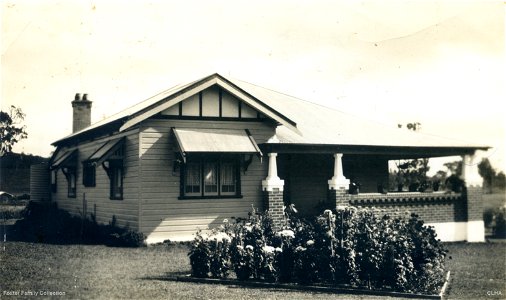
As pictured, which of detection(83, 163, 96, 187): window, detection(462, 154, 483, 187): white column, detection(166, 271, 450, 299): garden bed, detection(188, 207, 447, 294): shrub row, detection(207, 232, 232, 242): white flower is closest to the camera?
detection(166, 271, 450, 299): garden bed

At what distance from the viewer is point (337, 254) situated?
10.1m

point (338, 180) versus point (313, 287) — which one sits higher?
point (338, 180)

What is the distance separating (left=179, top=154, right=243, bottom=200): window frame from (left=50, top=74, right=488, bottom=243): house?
3 cm

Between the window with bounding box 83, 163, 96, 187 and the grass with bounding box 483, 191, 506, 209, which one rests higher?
the window with bounding box 83, 163, 96, 187

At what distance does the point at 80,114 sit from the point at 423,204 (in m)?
17.6

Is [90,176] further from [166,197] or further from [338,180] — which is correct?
[338,180]

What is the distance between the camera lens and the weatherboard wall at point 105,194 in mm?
16344

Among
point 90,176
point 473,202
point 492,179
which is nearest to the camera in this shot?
point 473,202

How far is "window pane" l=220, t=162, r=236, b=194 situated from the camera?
17219 mm

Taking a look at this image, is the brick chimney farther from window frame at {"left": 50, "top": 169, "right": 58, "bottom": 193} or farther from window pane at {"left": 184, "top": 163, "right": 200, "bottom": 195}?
window pane at {"left": 184, "top": 163, "right": 200, "bottom": 195}

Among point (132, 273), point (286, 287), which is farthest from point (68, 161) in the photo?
point (286, 287)

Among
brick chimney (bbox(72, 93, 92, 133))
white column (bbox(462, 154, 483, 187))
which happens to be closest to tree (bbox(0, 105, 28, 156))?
brick chimney (bbox(72, 93, 92, 133))

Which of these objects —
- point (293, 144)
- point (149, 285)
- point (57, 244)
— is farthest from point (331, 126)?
point (149, 285)

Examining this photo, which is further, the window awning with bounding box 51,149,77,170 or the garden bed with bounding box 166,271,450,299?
the window awning with bounding box 51,149,77,170
